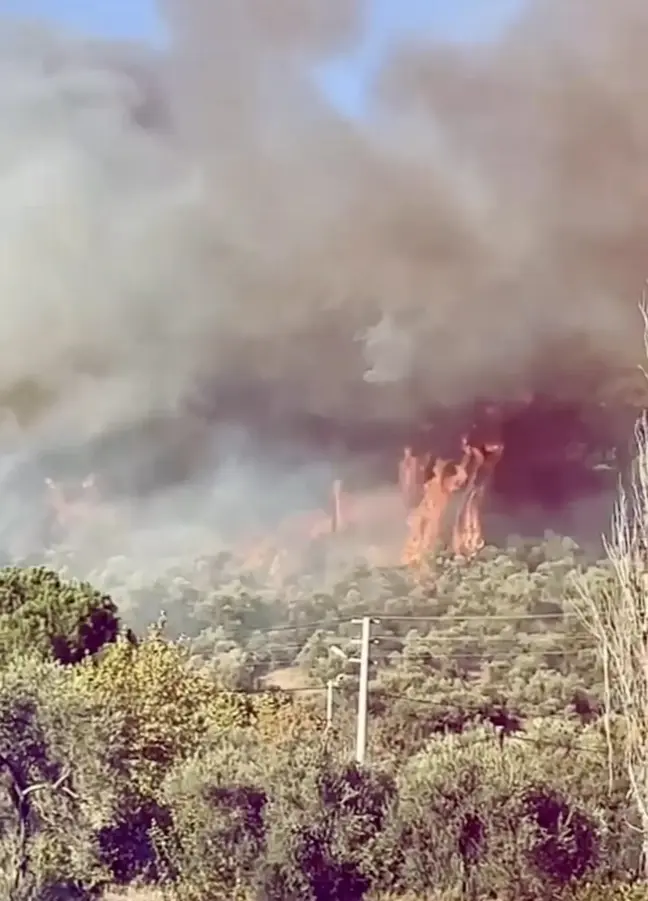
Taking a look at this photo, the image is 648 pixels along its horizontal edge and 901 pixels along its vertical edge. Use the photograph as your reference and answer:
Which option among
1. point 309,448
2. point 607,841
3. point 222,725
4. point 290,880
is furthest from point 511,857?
point 309,448

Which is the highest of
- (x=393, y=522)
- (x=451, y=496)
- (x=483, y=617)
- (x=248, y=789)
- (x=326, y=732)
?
(x=451, y=496)

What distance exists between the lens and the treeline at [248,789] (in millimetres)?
4590

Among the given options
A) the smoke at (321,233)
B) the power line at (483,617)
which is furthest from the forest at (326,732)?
the smoke at (321,233)

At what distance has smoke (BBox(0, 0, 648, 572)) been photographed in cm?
488

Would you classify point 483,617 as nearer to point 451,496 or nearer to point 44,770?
point 451,496

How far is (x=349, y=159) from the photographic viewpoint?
16.3ft

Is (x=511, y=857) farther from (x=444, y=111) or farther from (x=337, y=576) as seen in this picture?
(x=444, y=111)

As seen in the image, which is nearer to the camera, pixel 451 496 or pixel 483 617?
pixel 483 617

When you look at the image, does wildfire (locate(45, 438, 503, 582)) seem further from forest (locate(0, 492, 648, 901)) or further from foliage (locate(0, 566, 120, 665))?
foliage (locate(0, 566, 120, 665))

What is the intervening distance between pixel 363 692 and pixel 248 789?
0.57 m

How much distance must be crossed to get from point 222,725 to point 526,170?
8.04 feet

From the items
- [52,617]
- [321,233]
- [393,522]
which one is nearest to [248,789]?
[52,617]

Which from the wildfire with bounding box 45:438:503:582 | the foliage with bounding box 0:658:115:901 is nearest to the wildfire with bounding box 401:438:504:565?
the wildfire with bounding box 45:438:503:582

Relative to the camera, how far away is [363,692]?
4762 millimetres
